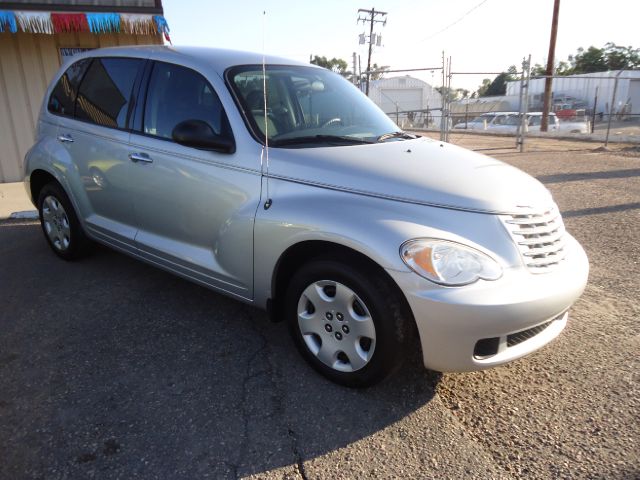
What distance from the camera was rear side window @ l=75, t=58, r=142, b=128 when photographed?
376 cm

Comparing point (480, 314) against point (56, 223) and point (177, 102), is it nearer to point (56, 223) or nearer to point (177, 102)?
point (177, 102)

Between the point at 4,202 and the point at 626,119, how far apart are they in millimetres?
31805

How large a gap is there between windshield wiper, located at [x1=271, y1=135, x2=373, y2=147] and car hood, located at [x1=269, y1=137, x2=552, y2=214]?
0.10 meters

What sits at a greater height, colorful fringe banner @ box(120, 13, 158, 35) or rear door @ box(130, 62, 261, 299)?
colorful fringe banner @ box(120, 13, 158, 35)

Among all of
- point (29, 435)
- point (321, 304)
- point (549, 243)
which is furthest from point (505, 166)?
point (29, 435)

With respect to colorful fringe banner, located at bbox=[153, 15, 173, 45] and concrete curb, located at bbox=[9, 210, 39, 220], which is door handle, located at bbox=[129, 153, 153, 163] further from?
colorful fringe banner, located at bbox=[153, 15, 173, 45]

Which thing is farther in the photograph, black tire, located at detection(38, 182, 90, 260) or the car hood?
black tire, located at detection(38, 182, 90, 260)

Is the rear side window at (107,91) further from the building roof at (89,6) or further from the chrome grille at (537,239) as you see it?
the building roof at (89,6)

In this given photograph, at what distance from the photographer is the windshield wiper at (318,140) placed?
3.03 m

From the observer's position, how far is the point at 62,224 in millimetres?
4516

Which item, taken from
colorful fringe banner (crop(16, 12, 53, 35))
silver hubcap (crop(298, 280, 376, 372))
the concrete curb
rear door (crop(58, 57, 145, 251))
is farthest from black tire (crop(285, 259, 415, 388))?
colorful fringe banner (crop(16, 12, 53, 35))

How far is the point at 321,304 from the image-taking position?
2.68 meters

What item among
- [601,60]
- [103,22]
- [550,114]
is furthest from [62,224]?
[601,60]

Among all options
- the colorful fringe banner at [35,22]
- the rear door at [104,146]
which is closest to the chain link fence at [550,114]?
the colorful fringe banner at [35,22]
